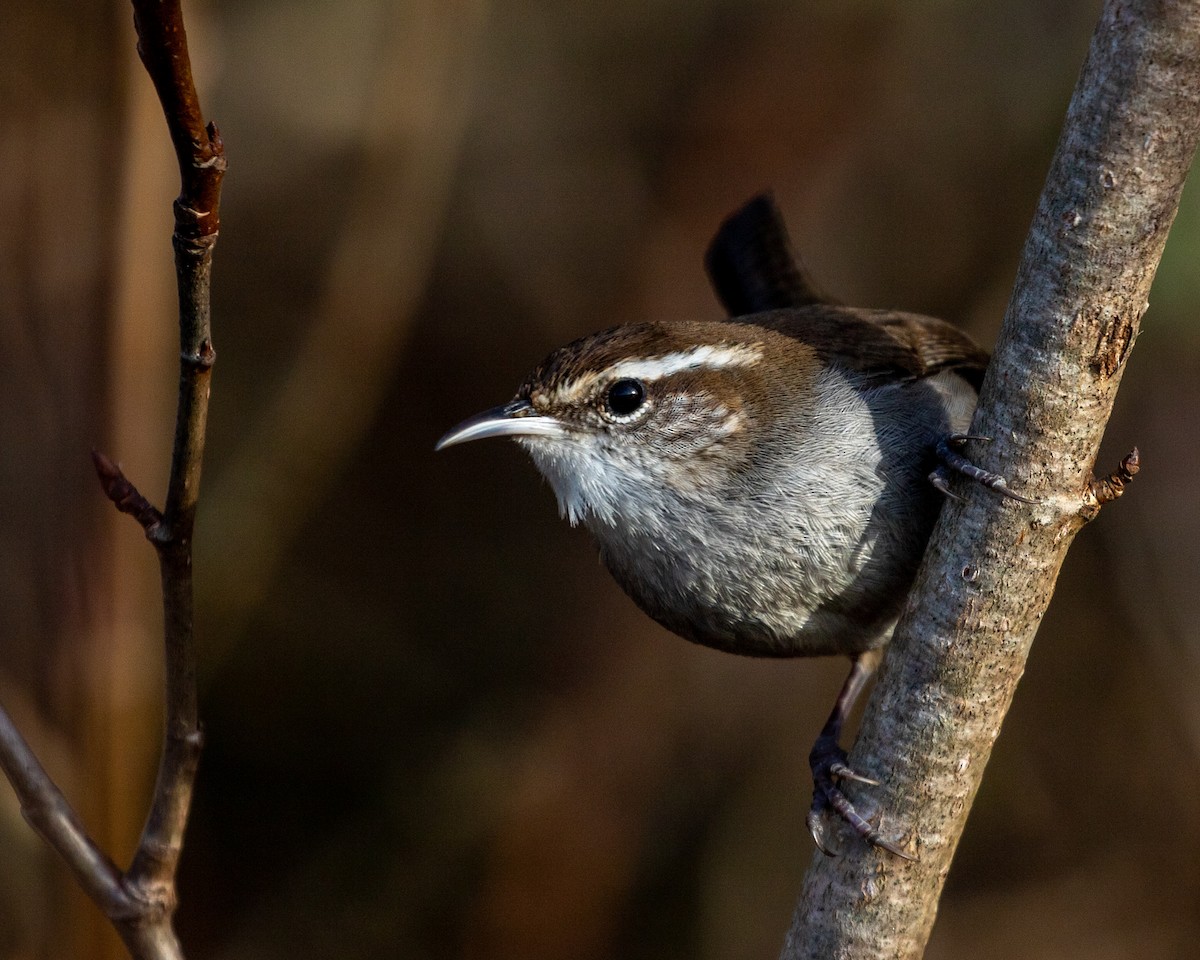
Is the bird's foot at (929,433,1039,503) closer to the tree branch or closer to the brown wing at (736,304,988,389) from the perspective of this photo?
the tree branch

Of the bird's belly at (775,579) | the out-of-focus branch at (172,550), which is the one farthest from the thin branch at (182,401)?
the bird's belly at (775,579)

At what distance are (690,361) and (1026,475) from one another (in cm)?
109

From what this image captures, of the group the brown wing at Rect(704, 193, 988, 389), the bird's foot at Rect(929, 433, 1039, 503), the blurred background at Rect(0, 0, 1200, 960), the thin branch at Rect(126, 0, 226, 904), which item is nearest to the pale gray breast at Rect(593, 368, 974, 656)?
the brown wing at Rect(704, 193, 988, 389)

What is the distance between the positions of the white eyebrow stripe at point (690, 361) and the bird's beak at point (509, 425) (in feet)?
0.65

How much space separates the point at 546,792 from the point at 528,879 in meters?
0.43

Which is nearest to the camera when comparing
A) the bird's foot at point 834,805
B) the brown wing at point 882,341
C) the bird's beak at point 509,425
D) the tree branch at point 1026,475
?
the tree branch at point 1026,475

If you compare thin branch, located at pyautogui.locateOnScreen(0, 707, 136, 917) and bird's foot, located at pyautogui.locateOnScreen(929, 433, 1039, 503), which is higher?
bird's foot, located at pyautogui.locateOnScreen(929, 433, 1039, 503)

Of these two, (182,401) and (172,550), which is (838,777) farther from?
(182,401)

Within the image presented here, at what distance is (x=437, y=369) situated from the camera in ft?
21.0

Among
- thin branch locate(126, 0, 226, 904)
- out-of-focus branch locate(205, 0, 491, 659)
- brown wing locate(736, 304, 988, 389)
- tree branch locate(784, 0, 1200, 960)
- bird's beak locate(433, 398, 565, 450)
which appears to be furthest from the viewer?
out-of-focus branch locate(205, 0, 491, 659)

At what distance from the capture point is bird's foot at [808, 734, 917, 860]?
2.43 m

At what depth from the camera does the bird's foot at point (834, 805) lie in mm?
2430

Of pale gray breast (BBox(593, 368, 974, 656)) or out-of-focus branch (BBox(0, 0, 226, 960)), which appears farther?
pale gray breast (BBox(593, 368, 974, 656))

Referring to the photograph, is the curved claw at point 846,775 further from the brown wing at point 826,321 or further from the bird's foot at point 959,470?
the brown wing at point 826,321
